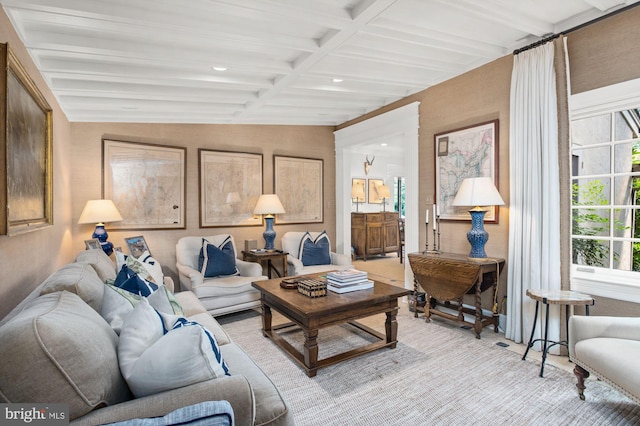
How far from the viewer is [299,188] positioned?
5082mm

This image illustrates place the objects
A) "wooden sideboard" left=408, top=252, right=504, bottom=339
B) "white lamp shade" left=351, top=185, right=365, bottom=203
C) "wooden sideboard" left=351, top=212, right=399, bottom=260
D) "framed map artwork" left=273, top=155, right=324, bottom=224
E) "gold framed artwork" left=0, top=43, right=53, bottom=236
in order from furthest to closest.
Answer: "white lamp shade" left=351, top=185, right=365, bottom=203, "wooden sideboard" left=351, top=212, right=399, bottom=260, "framed map artwork" left=273, top=155, right=324, bottom=224, "wooden sideboard" left=408, top=252, right=504, bottom=339, "gold framed artwork" left=0, top=43, right=53, bottom=236

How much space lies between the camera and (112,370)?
1.06 m

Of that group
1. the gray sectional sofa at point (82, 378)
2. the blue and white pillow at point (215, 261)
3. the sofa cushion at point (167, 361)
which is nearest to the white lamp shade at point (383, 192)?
the blue and white pillow at point (215, 261)

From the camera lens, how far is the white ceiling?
2045 mm

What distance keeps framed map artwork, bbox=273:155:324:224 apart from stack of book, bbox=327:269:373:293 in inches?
90.0

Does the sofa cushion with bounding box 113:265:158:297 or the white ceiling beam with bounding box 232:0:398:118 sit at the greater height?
the white ceiling beam with bounding box 232:0:398:118

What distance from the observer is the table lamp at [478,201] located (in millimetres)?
2902

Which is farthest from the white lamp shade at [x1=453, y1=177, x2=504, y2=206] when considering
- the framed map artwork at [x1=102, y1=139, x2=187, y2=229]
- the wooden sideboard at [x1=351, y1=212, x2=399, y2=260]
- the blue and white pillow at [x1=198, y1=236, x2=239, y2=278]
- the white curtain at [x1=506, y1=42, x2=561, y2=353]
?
the wooden sideboard at [x1=351, y1=212, x2=399, y2=260]

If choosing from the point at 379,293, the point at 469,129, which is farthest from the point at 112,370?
the point at 469,129

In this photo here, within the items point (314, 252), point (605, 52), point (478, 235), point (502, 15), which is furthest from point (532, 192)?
point (314, 252)

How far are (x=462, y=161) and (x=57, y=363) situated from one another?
138 inches

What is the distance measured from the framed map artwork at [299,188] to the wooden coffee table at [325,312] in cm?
216

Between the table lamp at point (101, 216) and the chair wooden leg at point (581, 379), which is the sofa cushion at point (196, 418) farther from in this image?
the table lamp at point (101, 216)

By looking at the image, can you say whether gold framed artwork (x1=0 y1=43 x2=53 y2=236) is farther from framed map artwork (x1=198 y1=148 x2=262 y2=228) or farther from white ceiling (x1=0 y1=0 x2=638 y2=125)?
framed map artwork (x1=198 y1=148 x2=262 y2=228)
